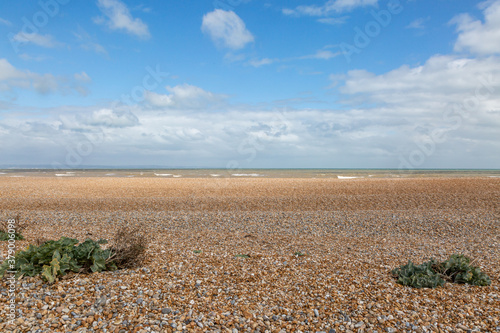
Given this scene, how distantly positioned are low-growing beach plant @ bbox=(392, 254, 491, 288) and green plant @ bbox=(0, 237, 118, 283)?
518cm

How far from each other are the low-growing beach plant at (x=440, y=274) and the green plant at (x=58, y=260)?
17.0 feet

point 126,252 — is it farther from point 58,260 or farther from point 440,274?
point 440,274

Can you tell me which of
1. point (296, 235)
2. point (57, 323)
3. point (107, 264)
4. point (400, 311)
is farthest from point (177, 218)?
point (400, 311)

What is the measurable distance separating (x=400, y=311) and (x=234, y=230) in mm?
6867

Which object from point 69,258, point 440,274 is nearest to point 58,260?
point 69,258

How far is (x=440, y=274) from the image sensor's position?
5.66 metres

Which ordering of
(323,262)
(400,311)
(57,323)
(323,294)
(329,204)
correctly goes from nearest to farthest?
1. (57,323)
2. (400,311)
3. (323,294)
4. (323,262)
5. (329,204)

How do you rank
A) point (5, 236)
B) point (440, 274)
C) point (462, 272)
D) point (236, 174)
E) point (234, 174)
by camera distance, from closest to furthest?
point (440, 274), point (462, 272), point (5, 236), point (234, 174), point (236, 174)

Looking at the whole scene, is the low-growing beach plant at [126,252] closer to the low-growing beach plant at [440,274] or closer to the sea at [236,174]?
the low-growing beach plant at [440,274]

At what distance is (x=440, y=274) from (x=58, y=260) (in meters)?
6.39

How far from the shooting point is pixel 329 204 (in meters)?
17.1

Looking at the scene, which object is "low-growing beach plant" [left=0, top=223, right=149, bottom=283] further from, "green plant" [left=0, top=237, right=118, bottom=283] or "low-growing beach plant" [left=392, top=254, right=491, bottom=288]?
"low-growing beach plant" [left=392, top=254, right=491, bottom=288]

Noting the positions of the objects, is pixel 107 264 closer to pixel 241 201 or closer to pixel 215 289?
pixel 215 289

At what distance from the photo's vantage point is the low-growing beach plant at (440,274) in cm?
554
